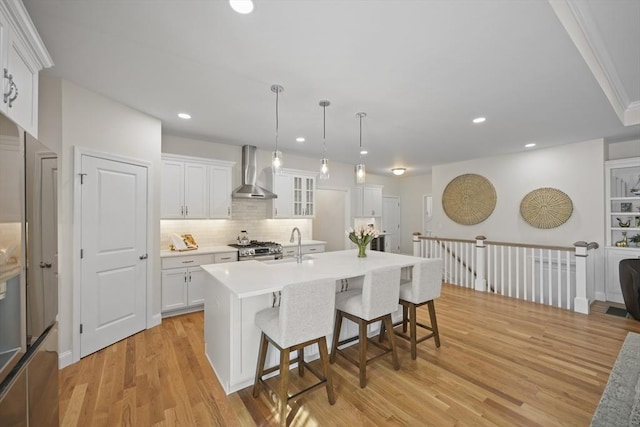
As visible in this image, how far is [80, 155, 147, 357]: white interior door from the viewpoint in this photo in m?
2.84

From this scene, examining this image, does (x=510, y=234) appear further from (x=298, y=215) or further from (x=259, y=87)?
(x=259, y=87)

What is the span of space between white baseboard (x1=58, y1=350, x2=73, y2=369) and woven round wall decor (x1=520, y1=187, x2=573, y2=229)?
703 centimetres

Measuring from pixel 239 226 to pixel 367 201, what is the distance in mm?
3496

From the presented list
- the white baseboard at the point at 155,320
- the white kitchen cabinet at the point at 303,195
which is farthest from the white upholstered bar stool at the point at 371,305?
the white kitchen cabinet at the point at 303,195

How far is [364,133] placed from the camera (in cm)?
427

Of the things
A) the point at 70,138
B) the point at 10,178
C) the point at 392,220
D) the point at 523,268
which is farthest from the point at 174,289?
the point at 392,220

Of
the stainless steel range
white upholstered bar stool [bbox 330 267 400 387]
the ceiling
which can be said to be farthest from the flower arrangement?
the stainless steel range

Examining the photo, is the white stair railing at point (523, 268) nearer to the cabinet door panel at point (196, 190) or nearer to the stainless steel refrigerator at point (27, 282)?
the cabinet door panel at point (196, 190)

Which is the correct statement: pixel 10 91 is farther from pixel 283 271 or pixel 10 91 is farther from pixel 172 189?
pixel 172 189

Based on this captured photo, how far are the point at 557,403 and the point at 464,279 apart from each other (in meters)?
3.82

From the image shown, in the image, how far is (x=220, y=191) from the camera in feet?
14.9

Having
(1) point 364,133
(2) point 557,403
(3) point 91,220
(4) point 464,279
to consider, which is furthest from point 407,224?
(3) point 91,220

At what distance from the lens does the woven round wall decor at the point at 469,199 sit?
5.97 metres

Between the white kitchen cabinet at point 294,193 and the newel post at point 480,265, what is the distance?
10.5 ft
